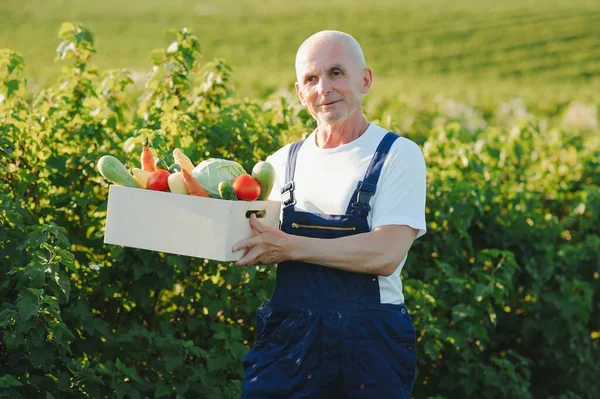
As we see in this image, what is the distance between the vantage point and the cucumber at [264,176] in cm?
287

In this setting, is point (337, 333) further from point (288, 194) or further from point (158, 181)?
point (158, 181)

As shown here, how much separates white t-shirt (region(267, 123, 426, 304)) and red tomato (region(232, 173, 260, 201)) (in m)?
0.18

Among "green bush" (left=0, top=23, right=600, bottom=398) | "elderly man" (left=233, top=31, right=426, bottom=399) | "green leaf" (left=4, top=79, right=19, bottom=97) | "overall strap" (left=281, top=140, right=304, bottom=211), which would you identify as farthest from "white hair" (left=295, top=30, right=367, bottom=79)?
"green leaf" (left=4, top=79, right=19, bottom=97)

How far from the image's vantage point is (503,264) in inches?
195

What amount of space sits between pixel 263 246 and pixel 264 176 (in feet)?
0.74

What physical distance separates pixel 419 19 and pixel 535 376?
49.0m

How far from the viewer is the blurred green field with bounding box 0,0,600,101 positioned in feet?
138

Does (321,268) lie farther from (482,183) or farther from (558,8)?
(558,8)

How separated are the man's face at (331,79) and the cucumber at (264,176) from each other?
24 centimetres

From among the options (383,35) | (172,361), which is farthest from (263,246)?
(383,35)

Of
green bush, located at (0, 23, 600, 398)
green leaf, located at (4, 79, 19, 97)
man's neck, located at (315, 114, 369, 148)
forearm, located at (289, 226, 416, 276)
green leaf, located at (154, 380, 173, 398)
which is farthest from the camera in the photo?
green leaf, located at (4, 79, 19, 97)

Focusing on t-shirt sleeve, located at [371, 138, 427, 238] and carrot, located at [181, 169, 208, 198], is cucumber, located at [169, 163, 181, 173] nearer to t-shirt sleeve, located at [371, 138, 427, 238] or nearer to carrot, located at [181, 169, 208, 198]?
carrot, located at [181, 169, 208, 198]

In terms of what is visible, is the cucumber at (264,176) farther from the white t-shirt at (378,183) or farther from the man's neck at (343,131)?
the man's neck at (343,131)

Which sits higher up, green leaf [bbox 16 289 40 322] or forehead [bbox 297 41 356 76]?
forehead [bbox 297 41 356 76]
